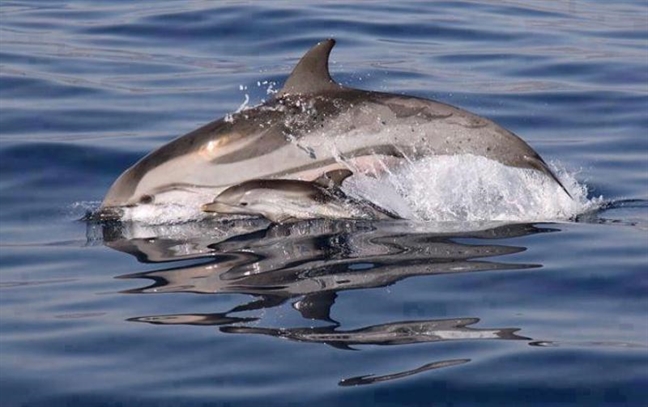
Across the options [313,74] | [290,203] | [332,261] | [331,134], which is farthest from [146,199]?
[332,261]

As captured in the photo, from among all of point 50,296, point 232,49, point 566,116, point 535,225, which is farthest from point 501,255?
point 232,49

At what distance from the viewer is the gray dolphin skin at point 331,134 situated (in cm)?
984

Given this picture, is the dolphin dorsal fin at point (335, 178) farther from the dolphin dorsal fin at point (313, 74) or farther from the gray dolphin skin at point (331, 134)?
the dolphin dorsal fin at point (313, 74)

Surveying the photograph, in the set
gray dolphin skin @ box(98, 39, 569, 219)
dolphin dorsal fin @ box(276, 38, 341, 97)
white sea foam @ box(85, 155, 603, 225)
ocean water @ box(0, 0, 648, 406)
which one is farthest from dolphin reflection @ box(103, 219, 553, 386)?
dolphin dorsal fin @ box(276, 38, 341, 97)

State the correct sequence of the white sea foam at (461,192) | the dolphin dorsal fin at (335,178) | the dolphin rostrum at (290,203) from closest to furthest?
the dolphin rostrum at (290,203)
the white sea foam at (461,192)
the dolphin dorsal fin at (335,178)

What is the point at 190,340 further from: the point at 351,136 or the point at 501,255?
the point at 351,136

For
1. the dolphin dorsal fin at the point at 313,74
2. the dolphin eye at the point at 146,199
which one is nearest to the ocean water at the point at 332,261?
the dolphin eye at the point at 146,199

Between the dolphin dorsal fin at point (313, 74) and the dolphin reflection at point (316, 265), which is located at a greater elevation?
the dolphin dorsal fin at point (313, 74)

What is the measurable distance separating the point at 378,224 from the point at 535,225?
93cm

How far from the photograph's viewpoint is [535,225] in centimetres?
939

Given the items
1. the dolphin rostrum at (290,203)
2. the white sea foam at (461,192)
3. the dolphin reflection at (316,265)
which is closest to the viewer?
the dolphin reflection at (316,265)

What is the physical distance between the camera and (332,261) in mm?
8453

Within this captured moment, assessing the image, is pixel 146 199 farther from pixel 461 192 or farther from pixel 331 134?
pixel 461 192

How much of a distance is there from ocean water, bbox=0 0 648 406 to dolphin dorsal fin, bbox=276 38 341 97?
2.58 feet
